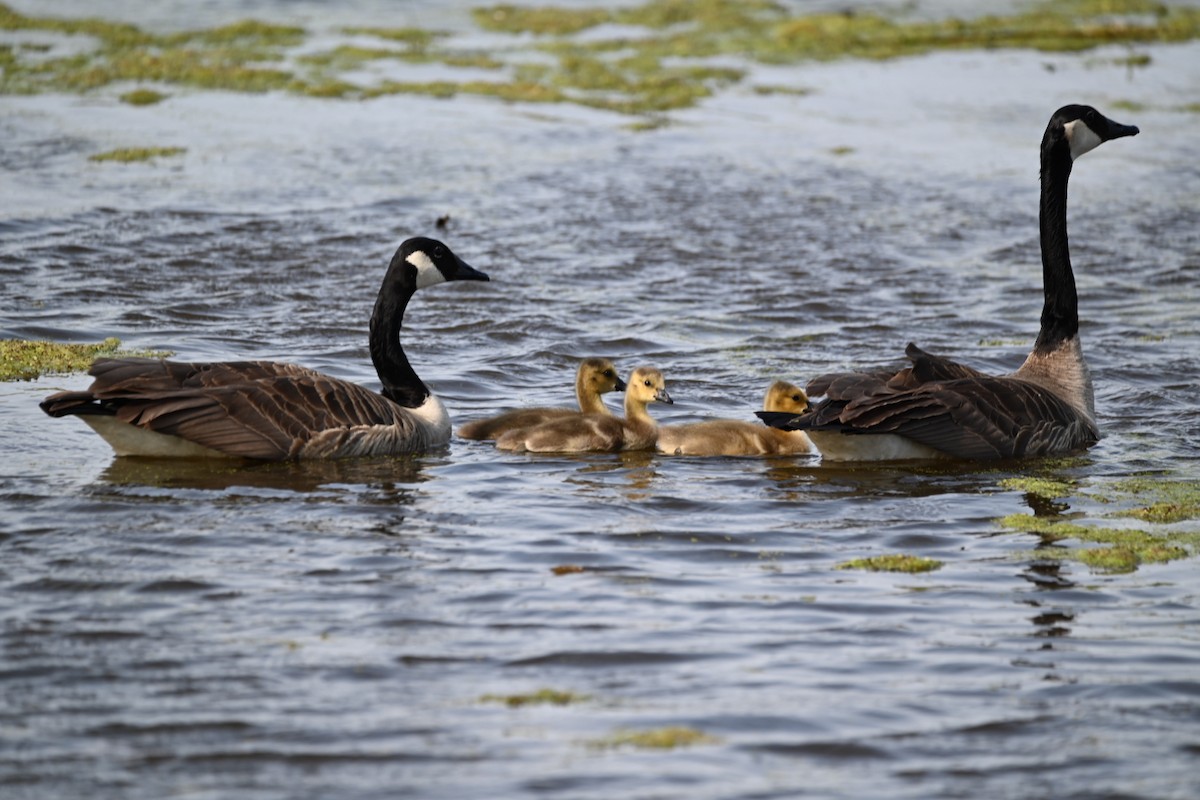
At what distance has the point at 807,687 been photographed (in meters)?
6.55

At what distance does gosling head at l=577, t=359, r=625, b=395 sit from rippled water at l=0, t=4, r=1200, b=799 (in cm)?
81

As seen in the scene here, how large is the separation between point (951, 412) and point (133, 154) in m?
15.0

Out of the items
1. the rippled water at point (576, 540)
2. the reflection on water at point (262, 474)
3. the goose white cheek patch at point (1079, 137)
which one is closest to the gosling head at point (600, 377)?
the rippled water at point (576, 540)

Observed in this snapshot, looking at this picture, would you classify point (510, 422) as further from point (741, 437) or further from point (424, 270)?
point (741, 437)

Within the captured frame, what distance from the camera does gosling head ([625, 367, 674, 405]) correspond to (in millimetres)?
11016

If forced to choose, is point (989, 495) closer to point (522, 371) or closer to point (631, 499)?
point (631, 499)

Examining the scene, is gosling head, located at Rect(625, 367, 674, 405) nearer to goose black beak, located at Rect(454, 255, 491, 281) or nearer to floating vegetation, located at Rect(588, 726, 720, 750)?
goose black beak, located at Rect(454, 255, 491, 281)

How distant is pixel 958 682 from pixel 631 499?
321cm

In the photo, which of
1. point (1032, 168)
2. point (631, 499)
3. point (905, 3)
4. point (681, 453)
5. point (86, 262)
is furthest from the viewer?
point (905, 3)

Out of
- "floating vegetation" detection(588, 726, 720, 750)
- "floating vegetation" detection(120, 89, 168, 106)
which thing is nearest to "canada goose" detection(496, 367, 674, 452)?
"floating vegetation" detection(588, 726, 720, 750)

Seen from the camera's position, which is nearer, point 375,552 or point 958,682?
point 958,682

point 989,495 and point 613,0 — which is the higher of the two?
point 613,0

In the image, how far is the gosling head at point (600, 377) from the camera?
1141 centimetres

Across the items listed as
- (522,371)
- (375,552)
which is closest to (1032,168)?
(522,371)
